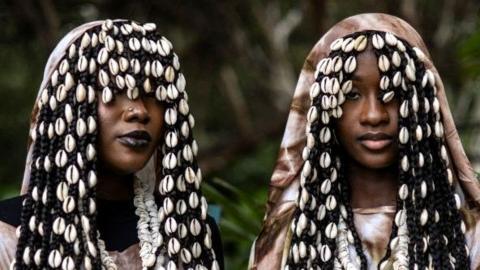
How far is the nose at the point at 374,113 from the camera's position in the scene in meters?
4.61

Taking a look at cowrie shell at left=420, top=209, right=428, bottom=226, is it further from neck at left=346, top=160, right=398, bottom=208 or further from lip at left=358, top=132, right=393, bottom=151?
lip at left=358, top=132, right=393, bottom=151

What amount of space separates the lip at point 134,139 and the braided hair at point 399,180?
23.6 inches

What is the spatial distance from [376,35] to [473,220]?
732mm

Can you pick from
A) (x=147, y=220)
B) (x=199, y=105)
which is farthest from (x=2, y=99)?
(x=147, y=220)

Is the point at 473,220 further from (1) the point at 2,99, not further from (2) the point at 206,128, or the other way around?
(2) the point at 206,128

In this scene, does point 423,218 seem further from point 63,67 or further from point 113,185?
point 63,67

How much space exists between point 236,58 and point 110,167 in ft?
22.2

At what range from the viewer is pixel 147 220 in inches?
184

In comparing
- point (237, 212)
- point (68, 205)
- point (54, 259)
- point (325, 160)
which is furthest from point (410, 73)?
point (237, 212)

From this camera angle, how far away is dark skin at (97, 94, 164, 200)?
14.9 ft

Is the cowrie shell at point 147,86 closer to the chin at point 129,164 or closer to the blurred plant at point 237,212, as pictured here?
the chin at point 129,164

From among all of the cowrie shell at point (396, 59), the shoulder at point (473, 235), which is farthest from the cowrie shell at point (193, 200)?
the shoulder at point (473, 235)

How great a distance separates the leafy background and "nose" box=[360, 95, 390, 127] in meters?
1.34

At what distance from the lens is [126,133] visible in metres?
4.52
